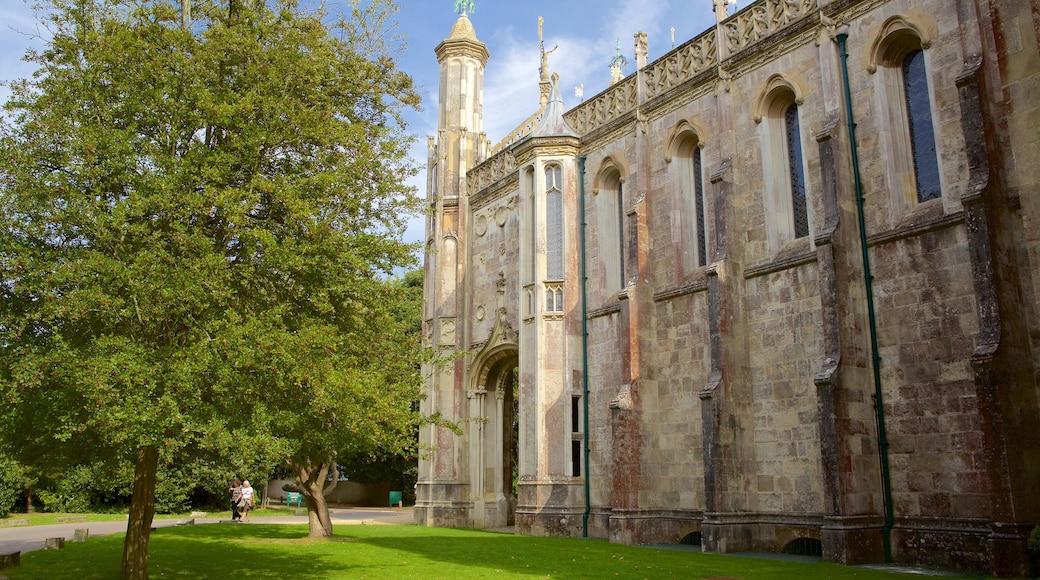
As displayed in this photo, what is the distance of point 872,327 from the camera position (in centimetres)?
1553

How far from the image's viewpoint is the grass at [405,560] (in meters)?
13.5

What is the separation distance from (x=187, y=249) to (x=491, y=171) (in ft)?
60.1

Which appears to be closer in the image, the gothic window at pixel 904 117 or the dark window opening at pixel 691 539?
the gothic window at pixel 904 117

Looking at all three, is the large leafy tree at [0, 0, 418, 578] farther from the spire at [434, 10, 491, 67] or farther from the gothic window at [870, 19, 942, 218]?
the spire at [434, 10, 491, 67]

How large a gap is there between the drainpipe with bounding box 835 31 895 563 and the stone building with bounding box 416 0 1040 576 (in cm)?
4

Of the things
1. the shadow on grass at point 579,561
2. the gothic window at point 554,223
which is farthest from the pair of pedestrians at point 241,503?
the gothic window at point 554,223

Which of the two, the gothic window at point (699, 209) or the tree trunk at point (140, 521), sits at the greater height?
the gothic window at point (699, 209)

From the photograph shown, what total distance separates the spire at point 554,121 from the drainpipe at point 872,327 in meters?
8.92

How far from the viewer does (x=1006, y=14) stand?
46.0 ft

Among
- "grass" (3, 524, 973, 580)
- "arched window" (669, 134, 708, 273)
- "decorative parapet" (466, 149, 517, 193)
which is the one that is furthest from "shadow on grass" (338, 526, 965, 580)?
"decorative parapet" (466, 149, 517, 193)

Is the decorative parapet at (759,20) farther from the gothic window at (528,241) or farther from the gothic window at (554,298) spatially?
the gothic window at (554,298)

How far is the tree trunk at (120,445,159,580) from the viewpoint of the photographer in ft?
40.0

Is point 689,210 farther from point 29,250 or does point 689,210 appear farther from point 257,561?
point 29,250

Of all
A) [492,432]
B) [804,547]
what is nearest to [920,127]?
[804,547]
